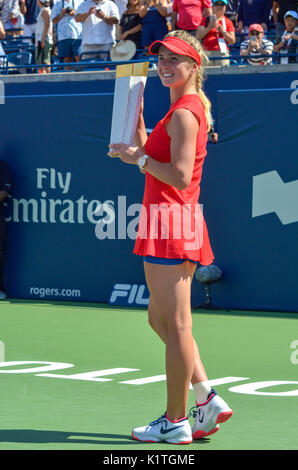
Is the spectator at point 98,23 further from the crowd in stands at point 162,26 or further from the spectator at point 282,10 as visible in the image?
the spectator at point 282,10

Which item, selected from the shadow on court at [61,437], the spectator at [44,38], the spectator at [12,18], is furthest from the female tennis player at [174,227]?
the spectator at [12,18]

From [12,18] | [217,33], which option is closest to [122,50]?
[217,33]

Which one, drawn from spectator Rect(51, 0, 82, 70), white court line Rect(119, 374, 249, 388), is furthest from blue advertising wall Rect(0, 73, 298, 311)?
white court line Rect(119, 374, 249, 388)

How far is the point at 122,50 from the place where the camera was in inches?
547

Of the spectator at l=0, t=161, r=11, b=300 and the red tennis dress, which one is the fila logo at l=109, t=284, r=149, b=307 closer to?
the spectator at l=0, t=161, r=11, b=300

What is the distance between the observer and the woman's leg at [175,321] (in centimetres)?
498

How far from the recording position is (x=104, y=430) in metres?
5.41

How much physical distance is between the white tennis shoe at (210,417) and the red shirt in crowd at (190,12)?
30.2 feet

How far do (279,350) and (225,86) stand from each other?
418 centimetres

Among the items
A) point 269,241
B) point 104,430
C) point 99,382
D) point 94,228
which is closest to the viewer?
point 104,430

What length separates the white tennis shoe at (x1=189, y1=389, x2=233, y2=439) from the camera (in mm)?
5172

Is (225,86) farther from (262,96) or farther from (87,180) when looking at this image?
(87,180)

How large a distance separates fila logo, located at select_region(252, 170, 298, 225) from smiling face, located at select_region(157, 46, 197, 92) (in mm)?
6062
